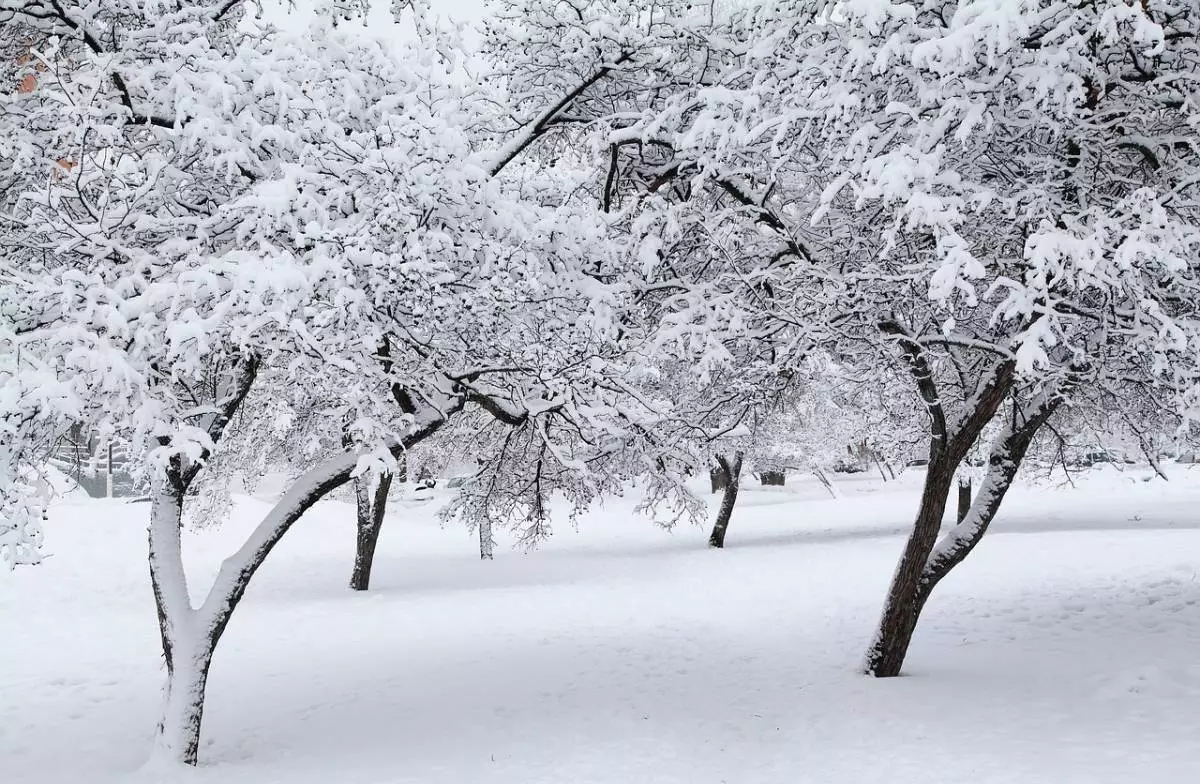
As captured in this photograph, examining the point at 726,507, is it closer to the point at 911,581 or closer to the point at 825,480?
the point at 825,480

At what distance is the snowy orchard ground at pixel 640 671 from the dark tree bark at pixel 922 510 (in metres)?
0.48

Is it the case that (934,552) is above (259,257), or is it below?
below

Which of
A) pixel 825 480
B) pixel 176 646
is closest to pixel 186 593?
pixel 176 646

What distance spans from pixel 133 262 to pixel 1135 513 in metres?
29.1

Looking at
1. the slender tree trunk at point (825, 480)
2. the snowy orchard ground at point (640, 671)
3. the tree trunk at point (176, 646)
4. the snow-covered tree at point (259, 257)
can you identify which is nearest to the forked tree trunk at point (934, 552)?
the snowy orchard ground at point (640, 671)

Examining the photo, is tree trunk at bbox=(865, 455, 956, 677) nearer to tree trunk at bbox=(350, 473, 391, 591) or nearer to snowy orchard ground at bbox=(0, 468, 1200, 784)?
snowy orchard ground at bbox=(0, 468, 1200, 784)

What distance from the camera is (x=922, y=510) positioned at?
9.97 meters

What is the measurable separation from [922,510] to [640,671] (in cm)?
404

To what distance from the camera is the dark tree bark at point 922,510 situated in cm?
948

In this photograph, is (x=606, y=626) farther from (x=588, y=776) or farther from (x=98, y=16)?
(x=98, y=16)

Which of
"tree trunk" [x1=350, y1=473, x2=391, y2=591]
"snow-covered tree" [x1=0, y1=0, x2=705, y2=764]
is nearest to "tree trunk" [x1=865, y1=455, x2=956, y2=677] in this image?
"snow-covered tree" [x1=0, y1=0, x2=705, y2=764]

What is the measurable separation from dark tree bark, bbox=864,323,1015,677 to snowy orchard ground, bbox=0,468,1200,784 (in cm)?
48

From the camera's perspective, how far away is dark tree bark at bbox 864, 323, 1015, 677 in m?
9.48

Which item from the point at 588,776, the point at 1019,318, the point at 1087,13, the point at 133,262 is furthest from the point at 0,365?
the point at 1019,318
